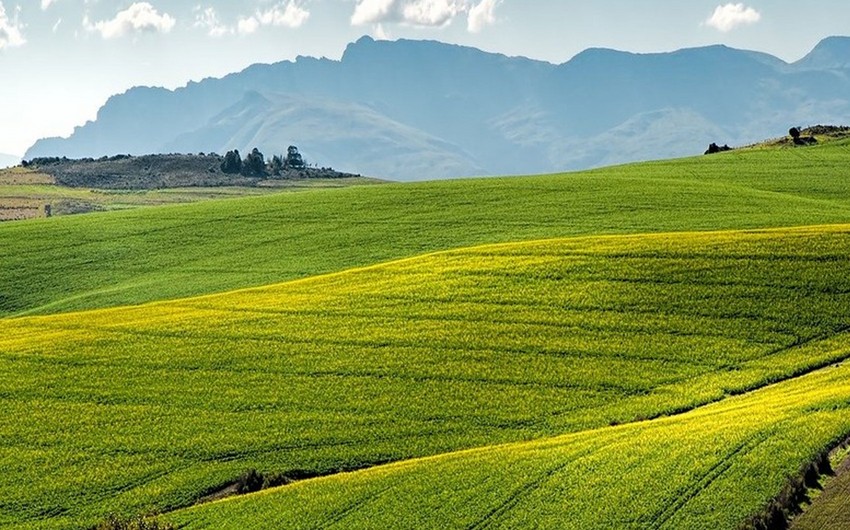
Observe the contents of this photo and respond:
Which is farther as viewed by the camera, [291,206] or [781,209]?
[291,206]

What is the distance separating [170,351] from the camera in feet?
118

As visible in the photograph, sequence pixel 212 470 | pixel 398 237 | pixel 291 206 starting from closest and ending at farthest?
1. pixel 212 470
2. pixel 398 237
3. pixel 291 206

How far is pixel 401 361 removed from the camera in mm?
33188

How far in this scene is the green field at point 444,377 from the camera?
883 inches

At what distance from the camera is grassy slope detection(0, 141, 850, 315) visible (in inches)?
2144

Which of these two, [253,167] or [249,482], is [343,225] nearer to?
[249,482]

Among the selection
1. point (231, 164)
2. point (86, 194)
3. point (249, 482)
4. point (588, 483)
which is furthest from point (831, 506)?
point (231, 164)

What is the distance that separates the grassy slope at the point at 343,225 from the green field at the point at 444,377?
0.46 m

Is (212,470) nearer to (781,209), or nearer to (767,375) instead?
(767,375)

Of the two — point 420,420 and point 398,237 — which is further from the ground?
point 398,237

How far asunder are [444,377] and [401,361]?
222 centimetres

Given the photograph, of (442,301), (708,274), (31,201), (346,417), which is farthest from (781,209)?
(31,201)

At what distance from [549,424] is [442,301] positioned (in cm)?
1326

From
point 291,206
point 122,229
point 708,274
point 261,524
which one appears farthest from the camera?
point 291,206
